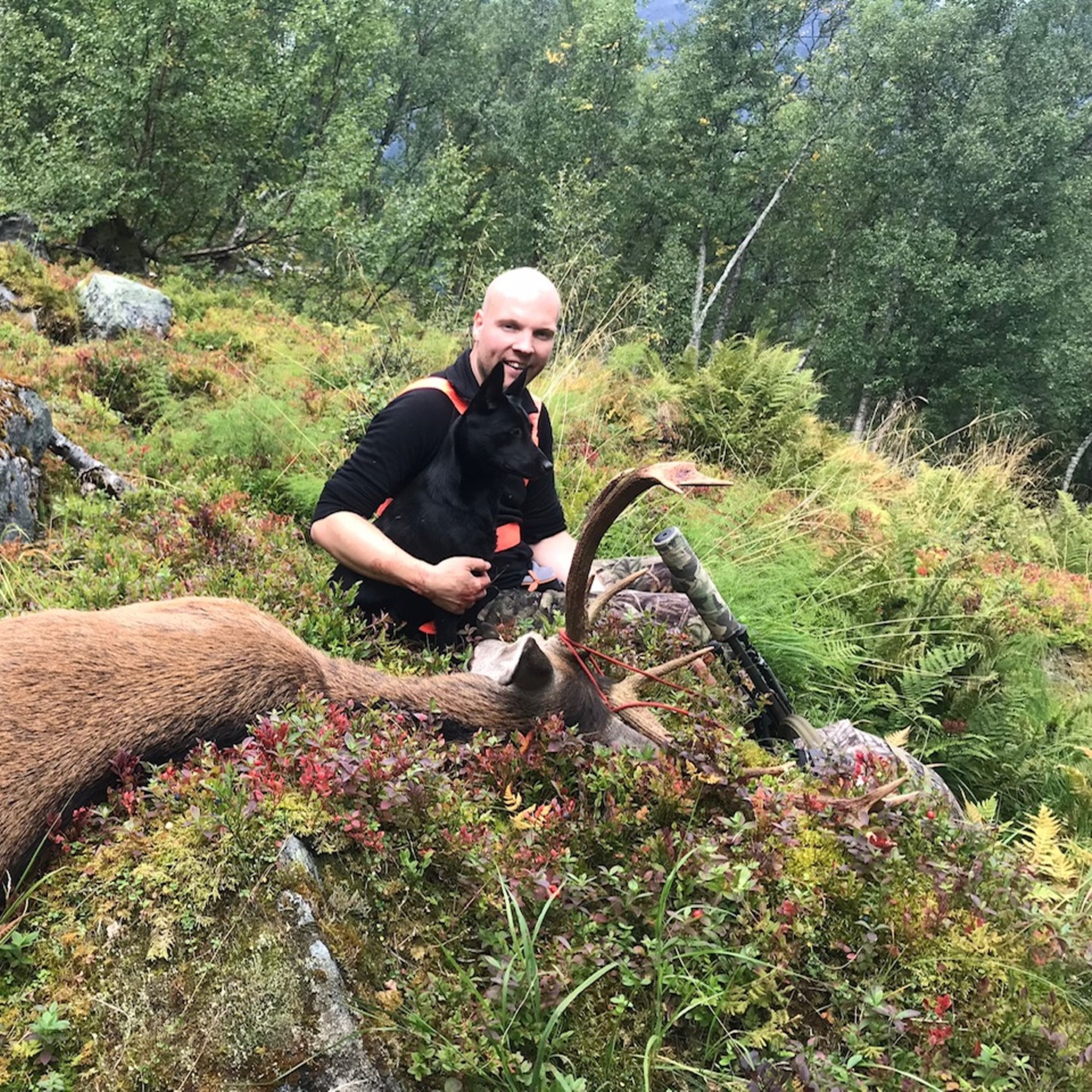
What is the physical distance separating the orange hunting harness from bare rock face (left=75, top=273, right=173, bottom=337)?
8.52m

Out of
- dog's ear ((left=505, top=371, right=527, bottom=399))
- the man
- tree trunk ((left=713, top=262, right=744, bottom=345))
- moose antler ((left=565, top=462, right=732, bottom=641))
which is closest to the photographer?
moose antler ((left=565, top=462, right=732, bottom=641))

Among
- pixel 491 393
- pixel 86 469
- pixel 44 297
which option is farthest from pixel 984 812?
pixel 44 297

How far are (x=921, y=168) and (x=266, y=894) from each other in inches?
1357

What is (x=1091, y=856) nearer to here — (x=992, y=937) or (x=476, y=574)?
(x=992, y=937)

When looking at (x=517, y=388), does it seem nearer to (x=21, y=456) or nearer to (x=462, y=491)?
(x=462, y=491)

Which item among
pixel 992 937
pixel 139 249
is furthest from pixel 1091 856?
pixel 139 249

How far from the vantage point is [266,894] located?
1635mm

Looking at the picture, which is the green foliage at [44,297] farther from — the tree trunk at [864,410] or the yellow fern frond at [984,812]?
the tree trunk at [864,410]

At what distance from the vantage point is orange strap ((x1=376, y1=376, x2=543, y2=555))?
11.2 ft

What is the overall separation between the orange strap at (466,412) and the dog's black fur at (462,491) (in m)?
0.09

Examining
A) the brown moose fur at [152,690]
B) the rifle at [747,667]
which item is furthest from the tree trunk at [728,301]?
the brown moose fur at [152,690]

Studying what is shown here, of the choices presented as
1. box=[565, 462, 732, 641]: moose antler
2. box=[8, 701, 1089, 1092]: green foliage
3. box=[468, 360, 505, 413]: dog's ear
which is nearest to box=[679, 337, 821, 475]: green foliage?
box=[468, 360, 505, 413]: dog's ear

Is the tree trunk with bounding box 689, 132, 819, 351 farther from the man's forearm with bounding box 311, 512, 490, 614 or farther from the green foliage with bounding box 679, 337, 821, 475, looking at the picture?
the man's forearm with bounding box 311, 512, 490, 614

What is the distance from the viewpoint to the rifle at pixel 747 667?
2844 mm
